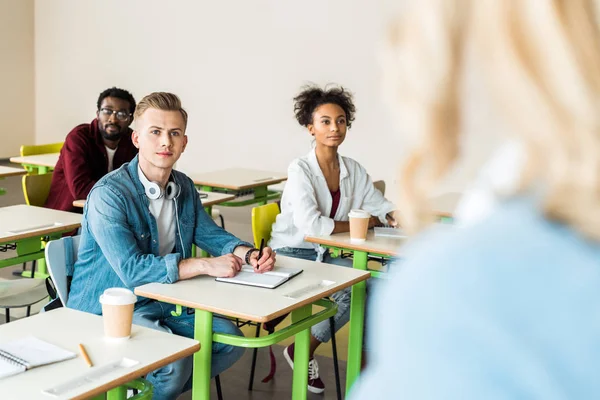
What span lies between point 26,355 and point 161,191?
44.6 inches

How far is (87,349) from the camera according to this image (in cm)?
200

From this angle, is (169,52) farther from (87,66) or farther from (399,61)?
(399,61)

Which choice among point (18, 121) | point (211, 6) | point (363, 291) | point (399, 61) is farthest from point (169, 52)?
point (399, 61)

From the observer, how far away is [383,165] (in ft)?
28.1

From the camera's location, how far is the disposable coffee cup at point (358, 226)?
358 cm

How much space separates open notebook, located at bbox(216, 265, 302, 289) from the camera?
2688 millimetres

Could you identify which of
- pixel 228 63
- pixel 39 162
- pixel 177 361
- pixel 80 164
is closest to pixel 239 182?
pixel 80 164

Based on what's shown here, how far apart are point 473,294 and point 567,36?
16 cm

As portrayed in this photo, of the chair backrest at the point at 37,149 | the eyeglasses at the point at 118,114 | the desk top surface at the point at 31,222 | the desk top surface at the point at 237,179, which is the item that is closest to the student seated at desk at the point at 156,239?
the desk top surface at the point at 31,222

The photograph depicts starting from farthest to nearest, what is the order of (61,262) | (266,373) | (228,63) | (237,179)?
(228,63), (237,179), (266,373), (61,262)

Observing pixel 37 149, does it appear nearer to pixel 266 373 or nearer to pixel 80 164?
pixel 80 164

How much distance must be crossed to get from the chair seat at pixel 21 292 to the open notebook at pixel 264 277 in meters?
1.07

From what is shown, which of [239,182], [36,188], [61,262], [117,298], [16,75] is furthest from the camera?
[16,75]

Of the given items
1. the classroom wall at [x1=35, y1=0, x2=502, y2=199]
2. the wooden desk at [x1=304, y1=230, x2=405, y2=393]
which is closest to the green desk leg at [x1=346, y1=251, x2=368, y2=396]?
the wooden desk at [x1=304, y1=230, x2=405, y2=393]
